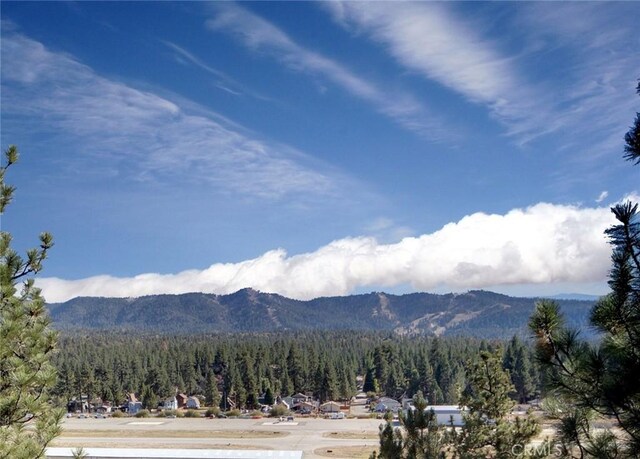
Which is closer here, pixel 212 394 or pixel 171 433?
pixel 171 433

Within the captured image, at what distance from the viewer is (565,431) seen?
4938 mm

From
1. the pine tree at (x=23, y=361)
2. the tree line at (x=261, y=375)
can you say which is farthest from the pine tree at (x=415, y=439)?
the tree line at (x=261, y=375)

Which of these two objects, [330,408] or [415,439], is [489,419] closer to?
[415,439]

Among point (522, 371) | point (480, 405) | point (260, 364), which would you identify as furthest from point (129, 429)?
point (522, 371)

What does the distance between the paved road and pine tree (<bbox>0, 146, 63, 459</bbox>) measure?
32.7 meters

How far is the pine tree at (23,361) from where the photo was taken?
7.98 metres

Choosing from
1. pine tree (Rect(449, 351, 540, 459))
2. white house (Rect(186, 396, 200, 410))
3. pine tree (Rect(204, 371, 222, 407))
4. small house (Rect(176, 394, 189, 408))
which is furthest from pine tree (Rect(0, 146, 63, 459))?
small house (Rect(176, 394, 189, 408))

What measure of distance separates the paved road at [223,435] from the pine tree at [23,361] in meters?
32.7

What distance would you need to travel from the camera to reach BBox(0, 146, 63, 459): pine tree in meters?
7.98

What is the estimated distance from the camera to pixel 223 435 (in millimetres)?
50562

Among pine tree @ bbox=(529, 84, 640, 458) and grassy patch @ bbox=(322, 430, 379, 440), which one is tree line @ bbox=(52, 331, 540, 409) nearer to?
grassy patch @ bbox=(322, 430, 379, 440)

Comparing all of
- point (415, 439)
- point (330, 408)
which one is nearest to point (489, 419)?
point (415, 439)

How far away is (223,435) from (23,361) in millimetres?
45918

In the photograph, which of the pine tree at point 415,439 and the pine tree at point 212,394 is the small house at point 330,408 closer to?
the pine tree at point 212,394
